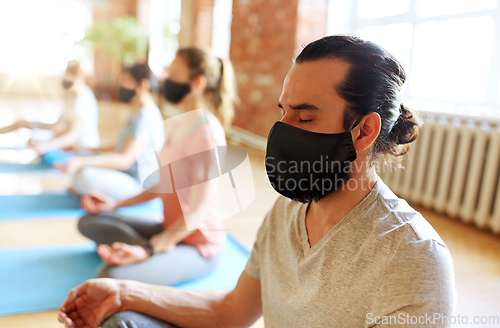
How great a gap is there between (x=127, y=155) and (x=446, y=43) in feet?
8.91

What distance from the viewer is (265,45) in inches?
221

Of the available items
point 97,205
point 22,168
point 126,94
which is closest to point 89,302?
point 97,205

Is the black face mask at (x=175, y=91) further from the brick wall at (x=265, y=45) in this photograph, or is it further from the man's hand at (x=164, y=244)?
the brick wall at (x=265, y=45)

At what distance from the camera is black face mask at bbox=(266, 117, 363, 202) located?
87cm

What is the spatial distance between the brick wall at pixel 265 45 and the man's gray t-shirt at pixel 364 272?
3.69m

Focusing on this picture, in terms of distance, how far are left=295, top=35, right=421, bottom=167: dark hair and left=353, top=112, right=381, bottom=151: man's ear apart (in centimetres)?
2

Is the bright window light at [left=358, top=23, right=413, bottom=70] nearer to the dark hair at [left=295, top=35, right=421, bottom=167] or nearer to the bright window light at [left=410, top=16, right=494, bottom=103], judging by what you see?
the bright window light at [left=410, top=16, right=494, bottom=103]

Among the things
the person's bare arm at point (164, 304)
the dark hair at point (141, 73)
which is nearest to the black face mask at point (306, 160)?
the person's bare arm at point (164, 304)

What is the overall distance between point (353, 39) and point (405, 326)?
0.55 m

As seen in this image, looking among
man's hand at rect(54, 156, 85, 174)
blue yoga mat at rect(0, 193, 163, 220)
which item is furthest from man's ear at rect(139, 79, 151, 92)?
blue yoga mat at rect(0, 193, 163, 220)

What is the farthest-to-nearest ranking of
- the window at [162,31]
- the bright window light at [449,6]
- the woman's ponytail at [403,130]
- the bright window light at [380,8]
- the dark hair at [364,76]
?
the window at [162,31]
the bright window light at [380,8]
the bright window light at [449,6]
the woman's ponytail at [403,130]
the dark hair at [364,76]

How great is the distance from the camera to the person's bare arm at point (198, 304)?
41.4 inches

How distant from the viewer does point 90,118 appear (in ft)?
12.3

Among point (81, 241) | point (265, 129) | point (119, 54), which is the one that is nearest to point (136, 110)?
point (81, 241)
